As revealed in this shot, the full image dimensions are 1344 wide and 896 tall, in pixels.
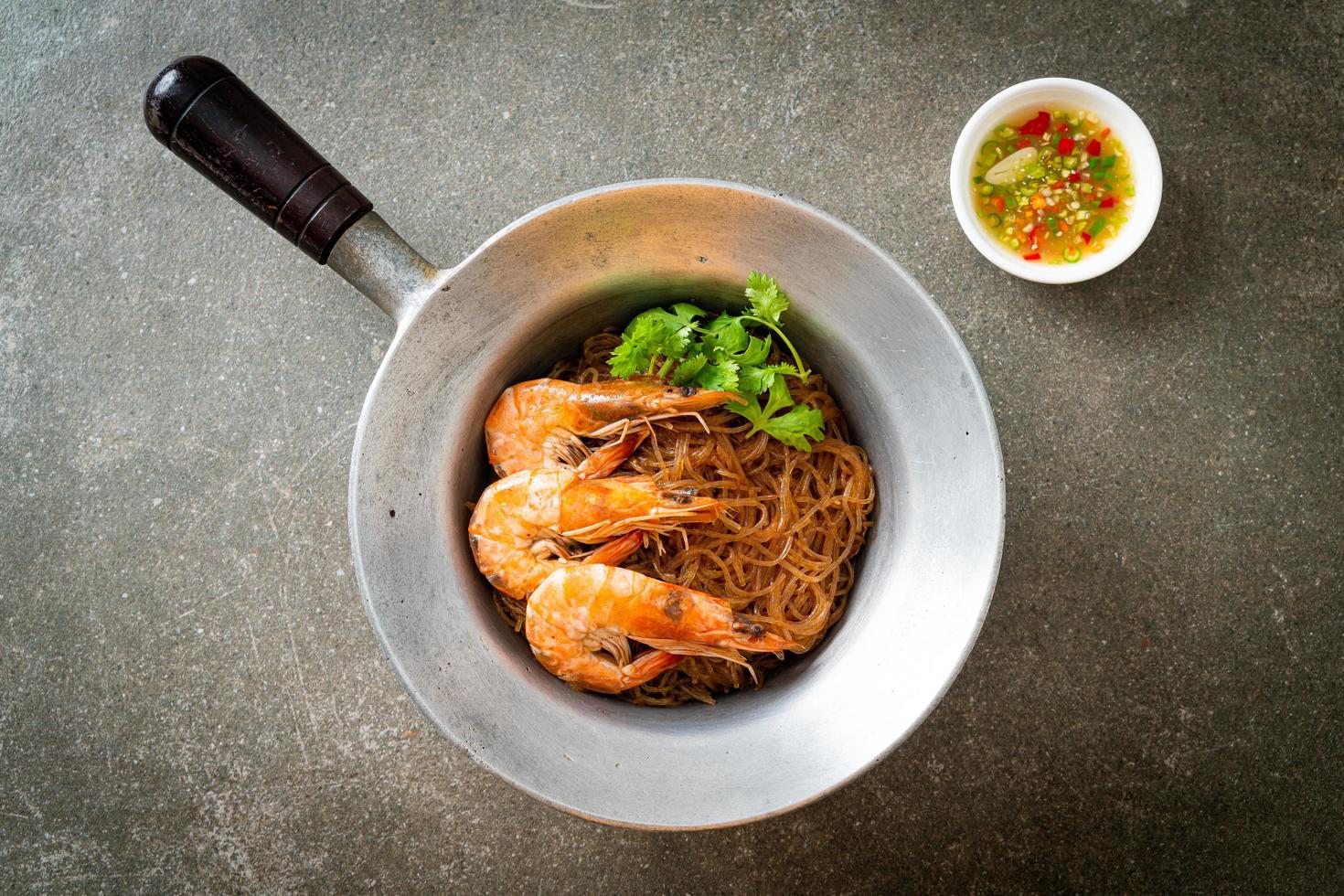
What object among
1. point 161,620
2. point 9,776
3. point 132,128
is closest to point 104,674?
point 161,620

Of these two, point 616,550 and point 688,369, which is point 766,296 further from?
point 616,550

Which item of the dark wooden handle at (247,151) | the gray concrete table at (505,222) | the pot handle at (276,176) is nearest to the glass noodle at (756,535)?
the gray concrete table at (505,222)

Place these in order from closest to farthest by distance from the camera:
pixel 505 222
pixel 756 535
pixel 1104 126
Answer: pixel 756 535, pixel 1104 126, pixel 505 222

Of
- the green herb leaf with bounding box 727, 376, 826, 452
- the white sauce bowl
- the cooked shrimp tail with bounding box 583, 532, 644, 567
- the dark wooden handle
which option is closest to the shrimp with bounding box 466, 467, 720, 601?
the cooked shrimp tail with bounding box 583, 532, 644, 567

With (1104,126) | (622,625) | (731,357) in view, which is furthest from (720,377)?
(1104,126)

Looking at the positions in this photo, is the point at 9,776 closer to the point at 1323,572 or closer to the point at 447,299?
the point at 447,299
